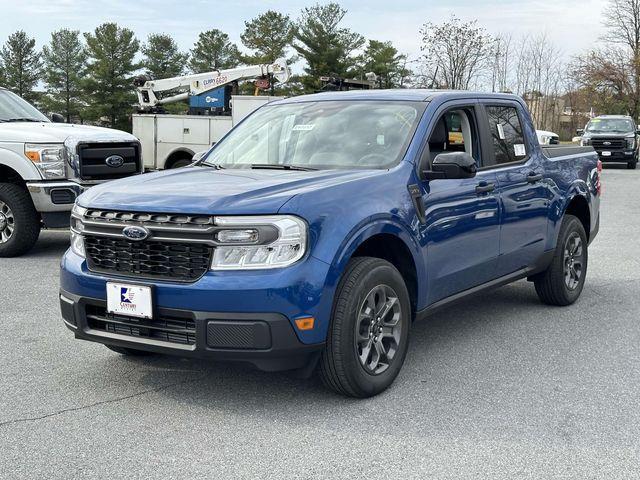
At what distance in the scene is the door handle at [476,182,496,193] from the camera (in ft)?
17.1

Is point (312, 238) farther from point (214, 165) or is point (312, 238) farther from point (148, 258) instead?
point (214, 165)

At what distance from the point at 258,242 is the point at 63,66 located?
257ft

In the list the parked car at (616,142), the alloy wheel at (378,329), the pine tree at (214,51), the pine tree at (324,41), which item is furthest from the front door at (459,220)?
the pine tree at (214,51)

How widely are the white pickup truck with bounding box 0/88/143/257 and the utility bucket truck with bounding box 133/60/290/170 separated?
631 centimetres

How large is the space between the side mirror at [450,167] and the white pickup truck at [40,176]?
5.32 m

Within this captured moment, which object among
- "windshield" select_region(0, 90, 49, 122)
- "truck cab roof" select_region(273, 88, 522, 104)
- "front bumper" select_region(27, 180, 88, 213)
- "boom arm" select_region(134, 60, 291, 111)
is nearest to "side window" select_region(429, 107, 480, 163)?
"truck cab roof" select_region(273, 88, 522, 104)

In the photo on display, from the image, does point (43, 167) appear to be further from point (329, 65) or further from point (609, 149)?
point (329, 65)

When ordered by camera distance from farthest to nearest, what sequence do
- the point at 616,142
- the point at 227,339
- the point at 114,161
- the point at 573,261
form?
the point at 616,142 < the point at 114,161 < the point at 573,261 < the point at 227,339

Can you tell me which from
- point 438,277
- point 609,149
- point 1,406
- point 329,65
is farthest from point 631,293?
point 329,65

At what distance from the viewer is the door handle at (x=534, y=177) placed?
5.93 metres

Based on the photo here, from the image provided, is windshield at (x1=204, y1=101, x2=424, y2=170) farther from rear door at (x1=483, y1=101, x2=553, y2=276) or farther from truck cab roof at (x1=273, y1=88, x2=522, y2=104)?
rear door at (x1=483, y1=101, x2=553, y2=276)

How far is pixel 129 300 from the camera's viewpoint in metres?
4.02

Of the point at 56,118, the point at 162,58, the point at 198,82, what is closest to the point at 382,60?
the point at 162,58

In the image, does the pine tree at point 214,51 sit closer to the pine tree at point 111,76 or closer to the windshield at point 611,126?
the pine tree at point 111,76
